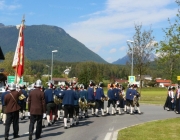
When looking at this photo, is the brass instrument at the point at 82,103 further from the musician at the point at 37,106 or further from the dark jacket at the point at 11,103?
the dark jacket at the point at 11,103

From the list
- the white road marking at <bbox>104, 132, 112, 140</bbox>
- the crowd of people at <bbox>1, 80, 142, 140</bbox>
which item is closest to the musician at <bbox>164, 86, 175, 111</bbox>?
the crowd of people at <bbox>1, 80, 142, 140</bbox>

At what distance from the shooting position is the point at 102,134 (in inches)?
525

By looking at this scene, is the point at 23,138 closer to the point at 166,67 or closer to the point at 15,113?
the point at 15,113

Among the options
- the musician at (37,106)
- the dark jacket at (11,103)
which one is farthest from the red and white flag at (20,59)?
the musician at (37,106)

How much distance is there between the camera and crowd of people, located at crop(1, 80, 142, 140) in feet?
39.8

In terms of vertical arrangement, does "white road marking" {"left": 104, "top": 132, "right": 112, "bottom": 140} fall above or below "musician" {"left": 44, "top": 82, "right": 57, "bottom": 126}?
below

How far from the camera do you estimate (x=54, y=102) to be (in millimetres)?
16375

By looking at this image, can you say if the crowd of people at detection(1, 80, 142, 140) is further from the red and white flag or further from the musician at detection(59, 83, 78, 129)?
the red and white flag

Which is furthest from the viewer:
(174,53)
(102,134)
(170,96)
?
(174,53)

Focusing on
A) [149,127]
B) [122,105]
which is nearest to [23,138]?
[149,127]

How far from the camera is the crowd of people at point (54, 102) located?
12141mm

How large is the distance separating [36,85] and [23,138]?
6.22 ft

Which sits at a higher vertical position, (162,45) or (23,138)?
(162,45)

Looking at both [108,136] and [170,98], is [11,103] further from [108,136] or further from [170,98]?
[170,98]
